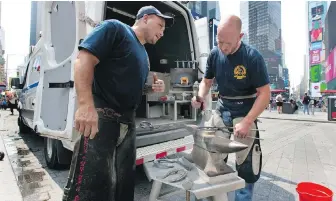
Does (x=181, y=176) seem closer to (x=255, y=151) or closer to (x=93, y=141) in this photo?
(x=93, y=141)

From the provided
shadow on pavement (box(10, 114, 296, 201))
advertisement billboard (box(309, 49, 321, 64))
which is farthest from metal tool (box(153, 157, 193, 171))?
advertisement billboard (box(309, 49, 321, 64))

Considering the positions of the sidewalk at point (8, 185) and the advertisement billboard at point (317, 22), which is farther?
the advertisement billboard at point (317, 22)

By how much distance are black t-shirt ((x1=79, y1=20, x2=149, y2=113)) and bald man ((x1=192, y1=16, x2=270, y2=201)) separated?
826mm

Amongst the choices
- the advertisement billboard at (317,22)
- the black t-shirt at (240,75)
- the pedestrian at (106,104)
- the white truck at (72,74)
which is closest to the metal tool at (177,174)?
the pedestrian at (106,104)

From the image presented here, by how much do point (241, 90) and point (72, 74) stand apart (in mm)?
2088

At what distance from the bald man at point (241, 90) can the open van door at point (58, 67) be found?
171 centimetres

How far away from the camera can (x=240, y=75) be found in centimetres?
204

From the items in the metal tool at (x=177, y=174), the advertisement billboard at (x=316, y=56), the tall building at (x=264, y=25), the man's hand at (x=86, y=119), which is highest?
the tall building at (x=264, y=25)

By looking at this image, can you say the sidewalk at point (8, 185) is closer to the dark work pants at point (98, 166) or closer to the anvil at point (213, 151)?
the dark work pants at point (98, 166)

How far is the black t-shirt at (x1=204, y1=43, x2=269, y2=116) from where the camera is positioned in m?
1.96

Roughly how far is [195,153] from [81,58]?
1163mm

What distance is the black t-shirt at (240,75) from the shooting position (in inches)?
77.4

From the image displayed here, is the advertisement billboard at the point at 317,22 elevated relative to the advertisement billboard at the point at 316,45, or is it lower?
elevated

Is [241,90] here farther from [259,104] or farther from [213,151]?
[213,151]
